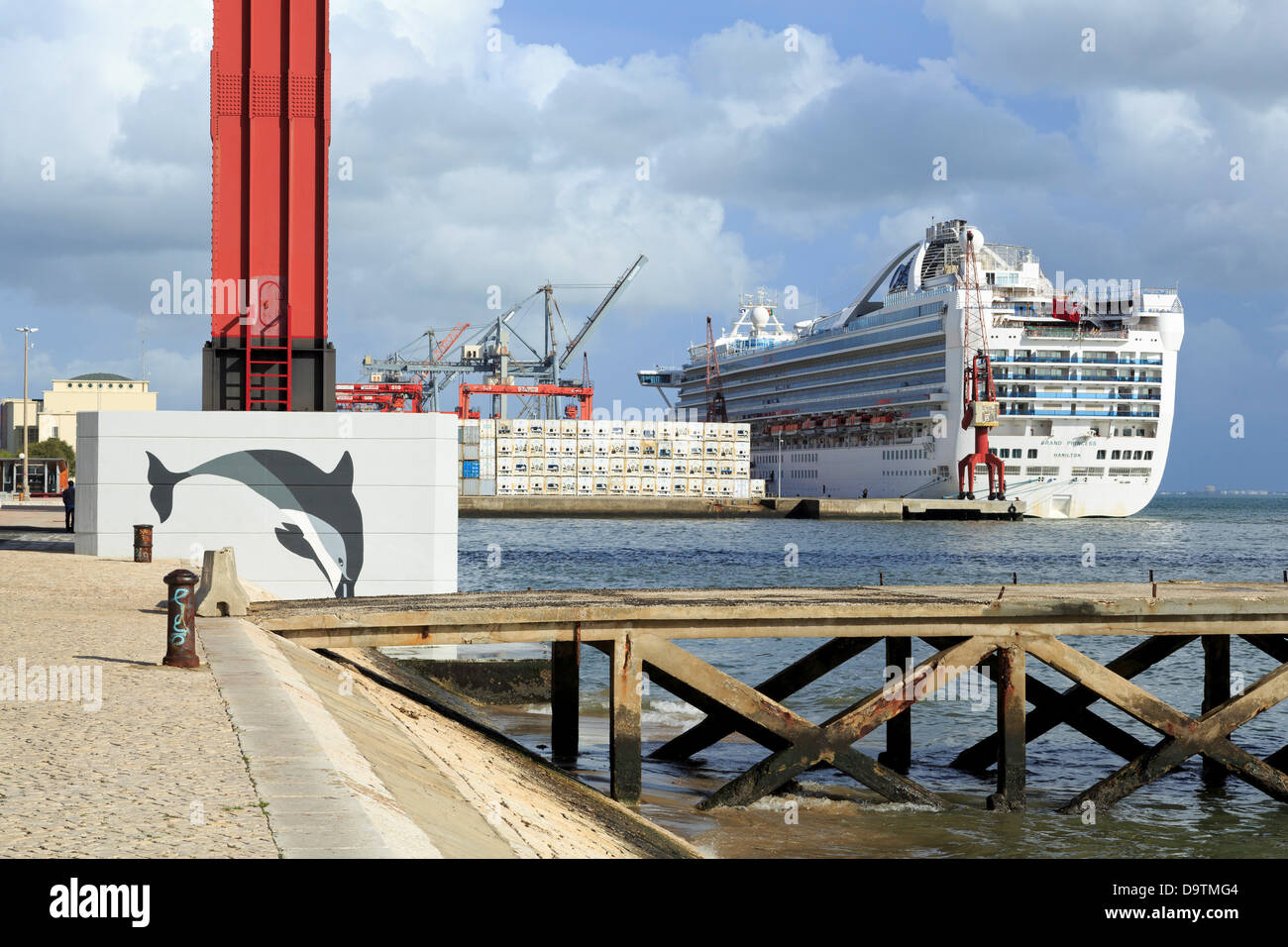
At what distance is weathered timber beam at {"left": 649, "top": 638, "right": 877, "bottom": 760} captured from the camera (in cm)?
1798

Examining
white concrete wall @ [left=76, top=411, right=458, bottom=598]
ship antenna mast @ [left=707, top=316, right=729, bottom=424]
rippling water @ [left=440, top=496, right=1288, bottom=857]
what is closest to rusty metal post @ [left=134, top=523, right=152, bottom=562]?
white concrete wall @ [left=76, top=411, right=458, bottom=598]

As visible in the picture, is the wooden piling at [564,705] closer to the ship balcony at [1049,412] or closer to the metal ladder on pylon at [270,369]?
the metal ladder on pylon at [270,369]

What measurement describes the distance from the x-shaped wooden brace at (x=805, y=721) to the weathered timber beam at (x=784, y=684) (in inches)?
79.8

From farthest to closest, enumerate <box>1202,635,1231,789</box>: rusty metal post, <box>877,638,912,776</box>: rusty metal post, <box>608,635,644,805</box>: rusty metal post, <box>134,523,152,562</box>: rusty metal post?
<box>134,523,152,562</box>: rusty metal post → <box>1202,635,1231,789</box>: rusty metal post → <box>877,638,912,776</box>: rusty metal post → <box>608,635,644,805</box>: rusty metal post

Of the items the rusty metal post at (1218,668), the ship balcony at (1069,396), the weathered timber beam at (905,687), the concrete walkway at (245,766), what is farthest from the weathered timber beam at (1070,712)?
the ship balcony at (1069,396)

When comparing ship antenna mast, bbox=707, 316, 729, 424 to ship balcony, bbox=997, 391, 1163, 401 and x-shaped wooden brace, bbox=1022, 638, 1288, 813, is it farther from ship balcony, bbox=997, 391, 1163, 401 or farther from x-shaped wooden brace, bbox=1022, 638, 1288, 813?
x-shaped wooden brace, bbox=1022, 638, 1288, 813

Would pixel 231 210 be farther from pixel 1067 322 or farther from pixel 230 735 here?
pixel 1067 322

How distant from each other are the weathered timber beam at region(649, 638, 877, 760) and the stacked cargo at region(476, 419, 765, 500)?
355 ft

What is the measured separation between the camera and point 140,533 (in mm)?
21000

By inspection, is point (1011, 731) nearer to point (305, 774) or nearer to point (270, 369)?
point (305, 774)

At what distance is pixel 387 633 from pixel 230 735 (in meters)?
6.03

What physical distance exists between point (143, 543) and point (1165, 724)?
50.6 ft

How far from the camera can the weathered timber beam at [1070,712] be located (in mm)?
18219
